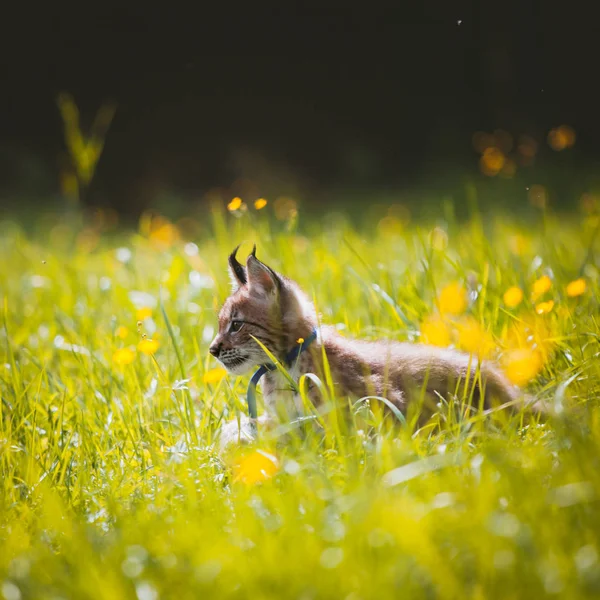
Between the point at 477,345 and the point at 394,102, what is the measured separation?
31.2 ft

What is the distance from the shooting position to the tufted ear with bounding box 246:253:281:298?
305 cm

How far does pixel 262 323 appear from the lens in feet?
10.4

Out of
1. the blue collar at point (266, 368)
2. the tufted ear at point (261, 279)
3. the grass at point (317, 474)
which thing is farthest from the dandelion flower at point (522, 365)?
the tufted ear at point (261, 279)

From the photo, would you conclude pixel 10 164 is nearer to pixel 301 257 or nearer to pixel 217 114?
pixel 217 114

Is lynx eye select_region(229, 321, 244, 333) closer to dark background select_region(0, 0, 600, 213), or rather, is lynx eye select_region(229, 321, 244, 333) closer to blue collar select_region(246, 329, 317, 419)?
blue collar select_region(246, 329, 317, 419)

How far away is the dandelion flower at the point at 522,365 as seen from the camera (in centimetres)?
279

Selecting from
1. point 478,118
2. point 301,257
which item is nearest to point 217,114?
point 478,118

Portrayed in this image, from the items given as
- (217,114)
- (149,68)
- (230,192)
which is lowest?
(230,192)

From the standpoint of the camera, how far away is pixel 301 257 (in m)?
5.20

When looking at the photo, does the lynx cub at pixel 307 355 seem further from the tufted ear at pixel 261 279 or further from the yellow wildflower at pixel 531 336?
the yellow wildflower at pixel 531 336

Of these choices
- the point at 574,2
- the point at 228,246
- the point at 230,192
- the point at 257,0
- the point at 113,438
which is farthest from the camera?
the point at 257,0

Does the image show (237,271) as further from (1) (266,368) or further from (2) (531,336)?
(2) (531,336)

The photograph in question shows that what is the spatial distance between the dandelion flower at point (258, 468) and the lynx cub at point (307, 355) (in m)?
0.47

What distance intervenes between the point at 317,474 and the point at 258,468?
6.9 inches
